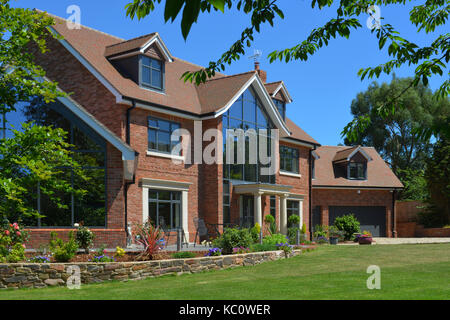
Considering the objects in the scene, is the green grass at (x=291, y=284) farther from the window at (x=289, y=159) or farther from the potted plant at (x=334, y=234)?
the window at (x=289, y=159)

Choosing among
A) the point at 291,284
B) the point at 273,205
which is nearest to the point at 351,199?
the point at 273,205

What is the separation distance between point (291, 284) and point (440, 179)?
86.6 ft

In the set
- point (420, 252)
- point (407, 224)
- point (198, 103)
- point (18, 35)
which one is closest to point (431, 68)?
point (18, 35)

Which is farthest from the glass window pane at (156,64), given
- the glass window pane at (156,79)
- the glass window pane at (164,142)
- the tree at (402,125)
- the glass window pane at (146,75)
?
the tree at (402,125)

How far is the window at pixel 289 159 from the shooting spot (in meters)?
29.0

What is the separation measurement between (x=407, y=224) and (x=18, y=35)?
106 ft

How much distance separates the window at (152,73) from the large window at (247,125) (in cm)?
352

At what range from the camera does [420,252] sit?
1931 centimetres

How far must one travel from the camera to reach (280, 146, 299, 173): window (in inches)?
1142

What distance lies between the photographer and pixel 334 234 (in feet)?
96.9

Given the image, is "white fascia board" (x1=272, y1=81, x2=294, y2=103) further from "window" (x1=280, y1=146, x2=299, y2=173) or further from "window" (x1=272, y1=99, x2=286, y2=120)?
"window" (x1=280, y1=146, x2=299, y2=173)

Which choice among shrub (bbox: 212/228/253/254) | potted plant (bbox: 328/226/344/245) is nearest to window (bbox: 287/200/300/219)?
potted plant (bbox: 328/226/344/245)

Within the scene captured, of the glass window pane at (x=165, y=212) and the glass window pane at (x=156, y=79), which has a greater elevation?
the glass window pane at (x=156, y=79)

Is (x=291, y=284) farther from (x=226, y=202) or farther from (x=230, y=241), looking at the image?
(x=226, y=202)
